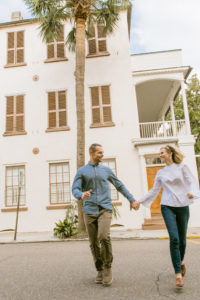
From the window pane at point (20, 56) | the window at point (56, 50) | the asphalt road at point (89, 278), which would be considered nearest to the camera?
the asphalt road at point (89, 278)

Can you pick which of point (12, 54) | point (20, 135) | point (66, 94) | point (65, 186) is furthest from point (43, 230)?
point (12, 54)

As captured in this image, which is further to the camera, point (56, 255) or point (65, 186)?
point (65, 186)

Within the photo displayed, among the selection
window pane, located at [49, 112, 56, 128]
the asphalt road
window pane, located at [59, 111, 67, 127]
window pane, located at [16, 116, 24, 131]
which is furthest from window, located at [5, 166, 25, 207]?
the asphalt road

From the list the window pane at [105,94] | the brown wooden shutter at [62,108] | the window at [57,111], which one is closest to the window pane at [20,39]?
the window at [57,111]

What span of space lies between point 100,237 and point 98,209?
38 cm

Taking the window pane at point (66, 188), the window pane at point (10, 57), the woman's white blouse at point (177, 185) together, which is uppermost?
the window pane at point (10, 57)

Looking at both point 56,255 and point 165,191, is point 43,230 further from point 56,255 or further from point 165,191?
point 165,191

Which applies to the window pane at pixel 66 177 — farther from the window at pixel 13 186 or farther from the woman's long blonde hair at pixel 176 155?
the woman's long blonde hair at pixel 176 155

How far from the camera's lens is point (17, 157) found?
1395cm

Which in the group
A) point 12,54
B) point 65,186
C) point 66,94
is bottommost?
point 65,186

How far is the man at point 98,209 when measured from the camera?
12.7 ft

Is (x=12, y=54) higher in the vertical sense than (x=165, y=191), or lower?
higher

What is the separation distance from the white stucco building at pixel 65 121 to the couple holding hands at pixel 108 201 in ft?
29.0

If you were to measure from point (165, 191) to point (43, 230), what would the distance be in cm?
1026
